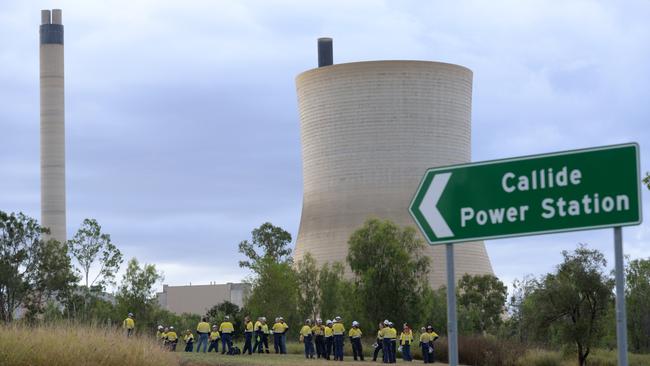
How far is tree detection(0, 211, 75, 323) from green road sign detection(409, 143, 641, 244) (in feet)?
149

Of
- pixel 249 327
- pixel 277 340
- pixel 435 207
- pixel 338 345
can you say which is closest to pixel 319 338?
pixel 338 345

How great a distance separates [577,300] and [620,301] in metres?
31.0

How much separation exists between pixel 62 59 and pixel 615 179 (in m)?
70.8

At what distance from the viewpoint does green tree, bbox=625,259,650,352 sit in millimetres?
46331

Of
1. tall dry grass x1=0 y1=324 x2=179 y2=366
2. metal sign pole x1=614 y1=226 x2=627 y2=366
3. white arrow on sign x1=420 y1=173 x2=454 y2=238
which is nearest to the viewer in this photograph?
metal sign pole x1=614 y1=226 x2=627 y2=366

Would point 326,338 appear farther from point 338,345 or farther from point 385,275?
point 385,275

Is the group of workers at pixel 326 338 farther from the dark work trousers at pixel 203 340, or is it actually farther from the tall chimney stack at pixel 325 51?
the tall chimney stack at pixel 325 51

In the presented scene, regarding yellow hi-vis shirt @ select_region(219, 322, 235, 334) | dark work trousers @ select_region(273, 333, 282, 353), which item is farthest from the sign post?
dark work trousers @ select_region(273, 333, 282, 353)

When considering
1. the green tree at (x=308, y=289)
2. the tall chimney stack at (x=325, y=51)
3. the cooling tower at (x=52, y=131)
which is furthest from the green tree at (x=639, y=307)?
the cooling tower at (x=52, y=131)

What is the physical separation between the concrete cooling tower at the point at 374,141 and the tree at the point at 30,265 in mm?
13836

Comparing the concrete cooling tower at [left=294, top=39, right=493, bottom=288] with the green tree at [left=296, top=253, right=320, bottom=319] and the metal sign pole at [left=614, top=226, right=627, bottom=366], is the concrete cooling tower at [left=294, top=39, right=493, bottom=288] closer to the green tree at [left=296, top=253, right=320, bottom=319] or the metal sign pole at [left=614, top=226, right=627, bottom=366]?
the green tree at [left=296, top=253, right=320, bottom=319]

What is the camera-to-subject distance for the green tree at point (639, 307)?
46331 millimetres

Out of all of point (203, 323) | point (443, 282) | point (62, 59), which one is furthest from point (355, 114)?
point (203, 323)

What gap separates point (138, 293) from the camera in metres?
49.5
